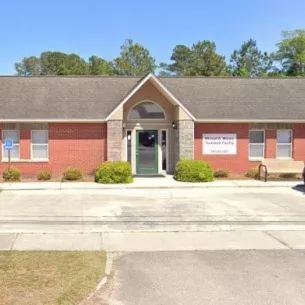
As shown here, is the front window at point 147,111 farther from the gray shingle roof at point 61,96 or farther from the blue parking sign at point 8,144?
the blue parking sign at point 8,144

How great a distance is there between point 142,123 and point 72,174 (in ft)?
14.7

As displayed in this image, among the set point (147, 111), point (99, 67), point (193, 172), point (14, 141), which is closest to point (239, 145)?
point (193, 172)

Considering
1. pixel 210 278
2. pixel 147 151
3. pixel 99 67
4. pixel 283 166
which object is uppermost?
pixel 99 67

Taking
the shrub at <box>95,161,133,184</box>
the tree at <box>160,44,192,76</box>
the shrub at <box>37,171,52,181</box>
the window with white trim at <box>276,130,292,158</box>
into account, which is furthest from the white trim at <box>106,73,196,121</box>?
the tree at <box>160,44,192,76</box>

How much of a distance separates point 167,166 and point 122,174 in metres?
3.96

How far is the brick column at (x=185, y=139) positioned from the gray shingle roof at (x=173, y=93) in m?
0.95

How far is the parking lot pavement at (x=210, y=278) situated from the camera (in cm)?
581

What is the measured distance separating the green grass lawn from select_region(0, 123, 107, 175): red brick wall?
12.5 meters

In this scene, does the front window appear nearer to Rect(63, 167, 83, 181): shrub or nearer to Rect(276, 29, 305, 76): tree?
Rect(63, 167, 83, 181): shrub

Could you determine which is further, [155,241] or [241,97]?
[241,97]

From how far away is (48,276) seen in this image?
6.31 m

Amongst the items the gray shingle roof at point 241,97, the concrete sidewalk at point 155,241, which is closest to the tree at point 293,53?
the gray shingle roof at point 241,97

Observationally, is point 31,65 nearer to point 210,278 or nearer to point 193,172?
point 193,172

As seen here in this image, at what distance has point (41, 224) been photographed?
33.8ft
